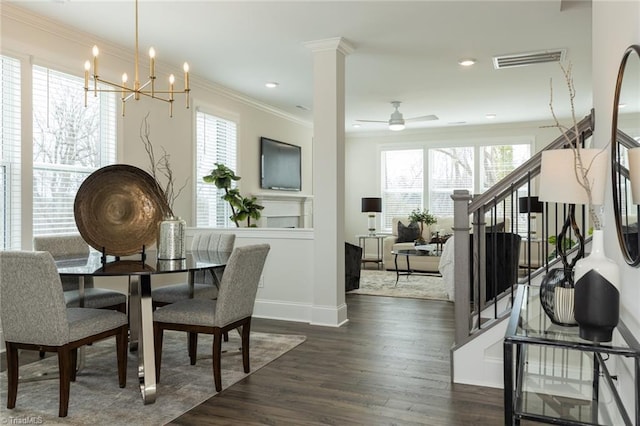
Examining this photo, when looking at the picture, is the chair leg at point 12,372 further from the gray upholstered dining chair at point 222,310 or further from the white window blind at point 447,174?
the white window blind at point 447,174

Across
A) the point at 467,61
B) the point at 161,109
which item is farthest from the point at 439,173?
the point at 161,109

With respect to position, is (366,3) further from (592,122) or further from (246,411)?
(246,411)

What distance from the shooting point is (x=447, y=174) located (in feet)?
31.2

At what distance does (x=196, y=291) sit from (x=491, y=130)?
7360 mm

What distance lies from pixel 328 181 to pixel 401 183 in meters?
5.57

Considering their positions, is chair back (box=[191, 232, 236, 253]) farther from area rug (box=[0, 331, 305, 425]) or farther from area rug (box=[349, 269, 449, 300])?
area rug (box=[349, 269, 449, 300])

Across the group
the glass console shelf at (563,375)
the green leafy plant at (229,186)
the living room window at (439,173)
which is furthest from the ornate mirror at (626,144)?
the living room window at (439,173)

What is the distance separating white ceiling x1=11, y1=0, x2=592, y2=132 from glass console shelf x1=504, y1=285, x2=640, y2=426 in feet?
9.21

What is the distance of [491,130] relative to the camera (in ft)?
30.2

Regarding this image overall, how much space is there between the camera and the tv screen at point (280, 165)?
289 inches

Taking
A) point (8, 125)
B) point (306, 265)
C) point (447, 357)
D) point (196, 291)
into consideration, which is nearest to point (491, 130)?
point (306, 265)

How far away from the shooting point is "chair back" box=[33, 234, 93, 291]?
3.52 m

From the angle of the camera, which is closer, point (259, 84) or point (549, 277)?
point (549, 277)

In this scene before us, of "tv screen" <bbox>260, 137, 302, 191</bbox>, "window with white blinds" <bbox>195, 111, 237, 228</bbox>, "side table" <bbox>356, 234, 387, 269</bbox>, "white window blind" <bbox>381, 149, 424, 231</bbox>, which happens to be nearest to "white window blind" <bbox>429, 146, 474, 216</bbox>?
"white window blind" <bbox>381, 149, 424, 231</bbox>
